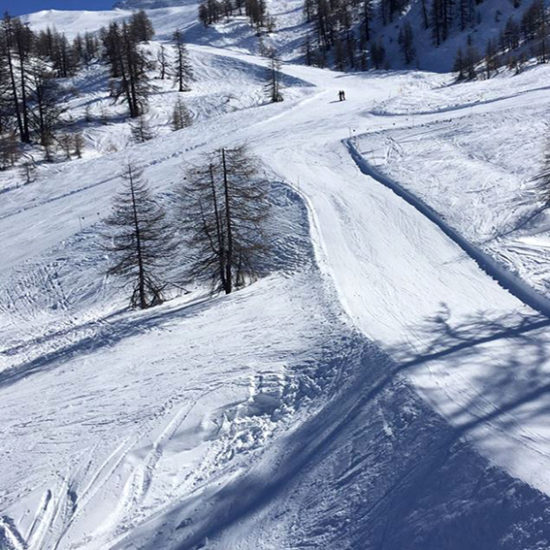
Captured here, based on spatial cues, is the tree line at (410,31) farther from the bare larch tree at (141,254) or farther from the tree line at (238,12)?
the bare larch tree at (141,254)

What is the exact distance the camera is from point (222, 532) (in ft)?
24.2

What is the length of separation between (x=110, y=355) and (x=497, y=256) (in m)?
12.7

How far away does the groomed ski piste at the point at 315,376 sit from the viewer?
7.33m

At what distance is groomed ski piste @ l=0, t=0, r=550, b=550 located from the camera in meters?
7.33

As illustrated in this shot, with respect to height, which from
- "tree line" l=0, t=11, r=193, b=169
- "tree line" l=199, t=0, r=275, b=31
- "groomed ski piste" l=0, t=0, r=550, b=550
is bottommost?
"groomed ski piste" l=0, t=0, r=550, b=550

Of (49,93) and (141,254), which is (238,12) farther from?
(141,254)

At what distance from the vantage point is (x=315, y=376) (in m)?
10.6

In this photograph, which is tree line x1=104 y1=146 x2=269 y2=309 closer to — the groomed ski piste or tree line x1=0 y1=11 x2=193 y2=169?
the groomed ski piste

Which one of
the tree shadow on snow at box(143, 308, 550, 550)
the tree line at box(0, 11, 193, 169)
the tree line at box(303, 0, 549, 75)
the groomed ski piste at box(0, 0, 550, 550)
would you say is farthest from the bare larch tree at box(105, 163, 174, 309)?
the tree line at box(303, 0, 549, 75)

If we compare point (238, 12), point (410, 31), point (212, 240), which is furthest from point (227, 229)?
point (238, 12)

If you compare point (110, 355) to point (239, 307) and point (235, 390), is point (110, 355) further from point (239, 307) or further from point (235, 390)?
point (235, 390)

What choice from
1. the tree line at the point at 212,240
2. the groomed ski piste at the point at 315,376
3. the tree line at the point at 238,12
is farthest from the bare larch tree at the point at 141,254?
the tree line at the point at 238,12

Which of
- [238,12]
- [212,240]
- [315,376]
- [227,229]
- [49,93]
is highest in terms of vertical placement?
[238,12]

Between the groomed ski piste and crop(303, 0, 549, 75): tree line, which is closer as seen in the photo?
the groomed ski piste
